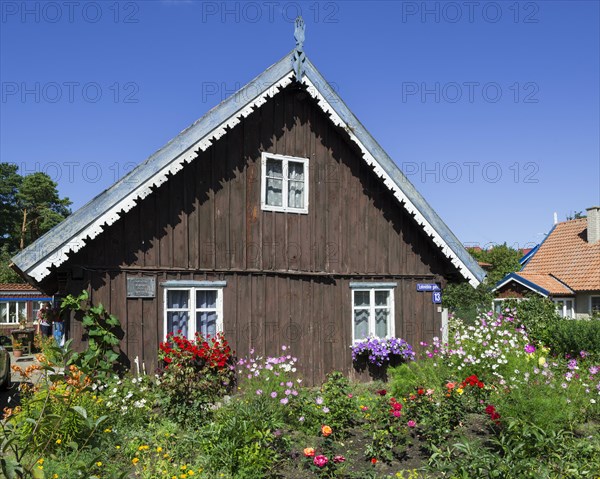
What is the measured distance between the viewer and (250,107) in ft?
36.7

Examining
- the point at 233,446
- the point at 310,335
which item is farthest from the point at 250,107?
the point at 233,446

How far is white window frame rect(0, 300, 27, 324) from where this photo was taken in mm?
30516

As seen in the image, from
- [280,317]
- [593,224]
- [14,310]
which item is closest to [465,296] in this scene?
[593,224]

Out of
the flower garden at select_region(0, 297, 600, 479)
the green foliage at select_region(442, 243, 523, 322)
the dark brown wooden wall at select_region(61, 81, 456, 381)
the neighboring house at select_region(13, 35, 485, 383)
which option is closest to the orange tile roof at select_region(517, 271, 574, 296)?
the green foliage at select_region(442, 243, 523, 322)

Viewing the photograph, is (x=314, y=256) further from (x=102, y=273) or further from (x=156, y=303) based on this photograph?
(x=102, y=273)

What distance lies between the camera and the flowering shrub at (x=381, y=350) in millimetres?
12734

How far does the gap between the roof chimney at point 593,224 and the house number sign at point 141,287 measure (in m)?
25.4

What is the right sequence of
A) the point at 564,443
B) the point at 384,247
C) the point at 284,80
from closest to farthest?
the point at 564,443 < the point at 284,80 < the point at 384,247

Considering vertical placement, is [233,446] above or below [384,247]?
below

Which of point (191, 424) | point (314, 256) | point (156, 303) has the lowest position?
point (191, 424)

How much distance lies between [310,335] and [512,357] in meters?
4.06

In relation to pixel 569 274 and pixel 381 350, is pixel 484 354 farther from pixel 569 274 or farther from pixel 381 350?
pixel 569 274

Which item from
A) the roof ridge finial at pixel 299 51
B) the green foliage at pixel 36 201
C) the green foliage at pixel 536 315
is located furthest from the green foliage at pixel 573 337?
the green foliage at pixel 36 201

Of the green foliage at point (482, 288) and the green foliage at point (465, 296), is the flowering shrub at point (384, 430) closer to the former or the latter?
the green foliage at point (482, 288)
